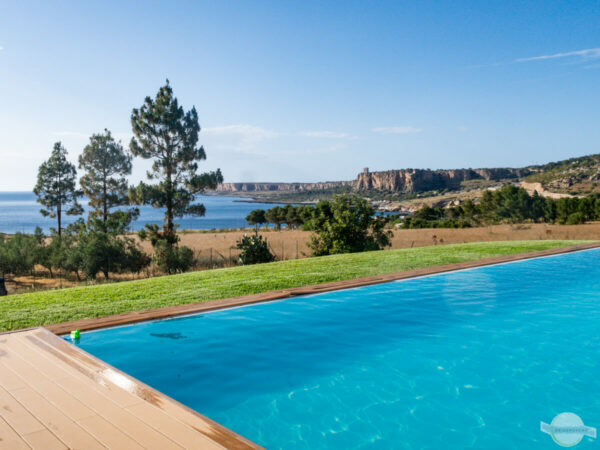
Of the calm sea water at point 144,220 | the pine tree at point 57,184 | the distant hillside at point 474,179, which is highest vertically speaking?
the distant hillside at point 474,179

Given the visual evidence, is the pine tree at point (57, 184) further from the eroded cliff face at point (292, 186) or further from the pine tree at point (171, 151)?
the eroded cliff face at point (292, 186)

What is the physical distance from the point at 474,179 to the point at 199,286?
361 feet

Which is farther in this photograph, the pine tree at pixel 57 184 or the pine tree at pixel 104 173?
the pine tree at pixel 57 184

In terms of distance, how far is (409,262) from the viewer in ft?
35.1

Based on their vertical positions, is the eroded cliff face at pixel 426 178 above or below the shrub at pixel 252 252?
above

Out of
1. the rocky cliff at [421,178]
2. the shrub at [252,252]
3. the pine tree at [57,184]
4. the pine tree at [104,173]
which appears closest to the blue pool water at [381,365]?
the shrub at [252,252]

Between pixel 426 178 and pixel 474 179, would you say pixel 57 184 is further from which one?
pixel 426 178

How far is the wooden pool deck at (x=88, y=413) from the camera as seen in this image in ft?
8.07

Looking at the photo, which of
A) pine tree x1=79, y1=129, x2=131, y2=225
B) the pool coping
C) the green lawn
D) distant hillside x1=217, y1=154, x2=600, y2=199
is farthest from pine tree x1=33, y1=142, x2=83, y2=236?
distant hillside x1=217, y1=154, x2=600, y2=199

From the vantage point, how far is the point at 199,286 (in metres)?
8.20

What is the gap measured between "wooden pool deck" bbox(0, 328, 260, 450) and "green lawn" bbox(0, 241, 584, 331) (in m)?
2.33

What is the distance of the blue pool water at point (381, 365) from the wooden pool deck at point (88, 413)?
105 centimetres

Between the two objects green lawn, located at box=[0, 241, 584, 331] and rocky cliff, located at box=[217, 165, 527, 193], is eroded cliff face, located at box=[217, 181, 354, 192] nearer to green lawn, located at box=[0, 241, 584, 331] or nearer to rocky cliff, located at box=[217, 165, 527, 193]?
rocky cliff, located at box=[217, 165, 527, 193]

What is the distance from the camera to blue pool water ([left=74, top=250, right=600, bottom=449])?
3.77 meters
